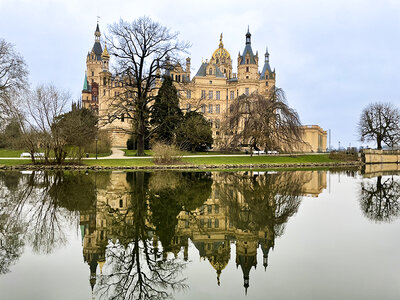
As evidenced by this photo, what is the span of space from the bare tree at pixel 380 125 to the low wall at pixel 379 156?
173 centimetres

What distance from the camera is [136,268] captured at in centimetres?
452

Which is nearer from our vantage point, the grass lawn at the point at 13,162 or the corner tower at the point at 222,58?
the grass lawn at the point at 13,162

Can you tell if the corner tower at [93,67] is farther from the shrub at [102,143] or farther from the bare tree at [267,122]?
the bare tree at [267,122]

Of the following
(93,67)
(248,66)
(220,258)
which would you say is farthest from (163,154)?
(93,67)

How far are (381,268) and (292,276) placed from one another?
4.85ft

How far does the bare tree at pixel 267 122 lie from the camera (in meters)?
29.8

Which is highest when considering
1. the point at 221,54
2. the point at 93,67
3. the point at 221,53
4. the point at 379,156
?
the point at 221,53

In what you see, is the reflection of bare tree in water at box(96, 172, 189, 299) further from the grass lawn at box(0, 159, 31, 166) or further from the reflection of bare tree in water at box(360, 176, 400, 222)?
the grass lawn at box(0, 159, 31, 166)

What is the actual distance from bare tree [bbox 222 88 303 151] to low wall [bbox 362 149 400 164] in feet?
53.4

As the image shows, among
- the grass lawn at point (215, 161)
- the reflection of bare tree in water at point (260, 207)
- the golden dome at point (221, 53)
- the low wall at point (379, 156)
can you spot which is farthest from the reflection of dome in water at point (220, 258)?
the golden dome at point (221, 53)

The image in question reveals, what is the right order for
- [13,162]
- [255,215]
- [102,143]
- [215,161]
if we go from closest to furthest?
[255,215]
[13,162]
[215,161]
[102,143]

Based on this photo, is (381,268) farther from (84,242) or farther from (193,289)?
(84,242)

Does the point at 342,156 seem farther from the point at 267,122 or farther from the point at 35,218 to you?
the point at 35,218

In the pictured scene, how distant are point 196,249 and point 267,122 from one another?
2639cm
